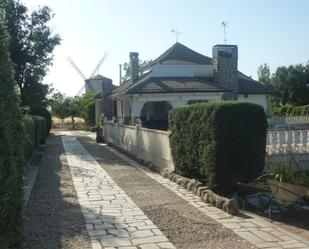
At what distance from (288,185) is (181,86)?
2453 centimetres

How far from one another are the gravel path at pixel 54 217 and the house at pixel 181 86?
1816 cm

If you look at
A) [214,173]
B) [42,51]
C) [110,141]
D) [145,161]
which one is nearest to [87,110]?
[42,51]

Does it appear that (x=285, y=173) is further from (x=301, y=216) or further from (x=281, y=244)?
(x=281, y=244)

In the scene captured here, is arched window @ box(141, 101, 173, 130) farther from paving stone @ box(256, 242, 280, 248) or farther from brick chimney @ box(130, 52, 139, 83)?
paving stone @ box(256, 242, 280, 248)

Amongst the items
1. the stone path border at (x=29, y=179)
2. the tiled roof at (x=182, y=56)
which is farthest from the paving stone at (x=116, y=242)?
the tiled roof at (x=182, y=56)

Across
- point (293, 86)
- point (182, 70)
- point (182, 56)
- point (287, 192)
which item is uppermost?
point (182, 56)

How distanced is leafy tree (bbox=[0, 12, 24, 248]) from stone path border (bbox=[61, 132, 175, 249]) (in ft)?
4.48

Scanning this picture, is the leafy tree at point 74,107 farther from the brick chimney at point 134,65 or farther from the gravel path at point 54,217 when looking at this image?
the gravel path at point 54,217

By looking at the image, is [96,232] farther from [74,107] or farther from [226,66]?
[74,107]

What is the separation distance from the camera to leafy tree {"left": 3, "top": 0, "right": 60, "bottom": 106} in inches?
1331

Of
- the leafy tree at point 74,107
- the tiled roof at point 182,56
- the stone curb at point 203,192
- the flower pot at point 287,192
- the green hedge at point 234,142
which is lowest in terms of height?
the stone curb at point 203,192

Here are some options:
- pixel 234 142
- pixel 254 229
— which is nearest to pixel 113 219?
pixel 254 229

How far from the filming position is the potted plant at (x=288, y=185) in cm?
865

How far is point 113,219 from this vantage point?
28.5 feet
